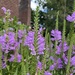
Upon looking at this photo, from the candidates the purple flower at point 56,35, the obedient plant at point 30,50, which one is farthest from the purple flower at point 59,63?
the purple flower at point 56,35

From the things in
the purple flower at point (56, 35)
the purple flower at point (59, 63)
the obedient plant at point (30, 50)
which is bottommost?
the purple flower at point (59, 63)

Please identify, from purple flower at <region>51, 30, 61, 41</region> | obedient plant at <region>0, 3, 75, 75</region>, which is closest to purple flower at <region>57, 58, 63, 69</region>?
obedient plant at <region>0, 3, 75, 75</region>

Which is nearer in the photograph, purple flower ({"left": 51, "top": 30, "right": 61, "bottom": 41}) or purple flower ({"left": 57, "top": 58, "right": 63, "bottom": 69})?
purple flower ({"left": 57, "top": 58, "right": 63, "bottom": 69})

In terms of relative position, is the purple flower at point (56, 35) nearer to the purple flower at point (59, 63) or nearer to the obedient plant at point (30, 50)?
the obedient plant at point (30, 50)

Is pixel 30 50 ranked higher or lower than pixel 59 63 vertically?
higher

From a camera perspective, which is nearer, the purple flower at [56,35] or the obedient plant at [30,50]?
the obedient plant at [30,50]

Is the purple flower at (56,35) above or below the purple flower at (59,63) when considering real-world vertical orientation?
above

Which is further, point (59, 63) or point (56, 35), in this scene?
point (56, 35)

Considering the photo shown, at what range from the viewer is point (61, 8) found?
29578 millimetres

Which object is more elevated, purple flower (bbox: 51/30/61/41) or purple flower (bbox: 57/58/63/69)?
purple flower (bbox: 51/30/61/41)

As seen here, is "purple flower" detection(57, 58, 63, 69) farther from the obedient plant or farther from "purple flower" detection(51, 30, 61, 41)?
"purple flower" detection(51, 30, 61, 41)

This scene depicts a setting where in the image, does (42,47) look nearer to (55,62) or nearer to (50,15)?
(55,62)

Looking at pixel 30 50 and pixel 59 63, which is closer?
pixel 59 63

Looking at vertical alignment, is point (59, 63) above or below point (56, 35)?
below
